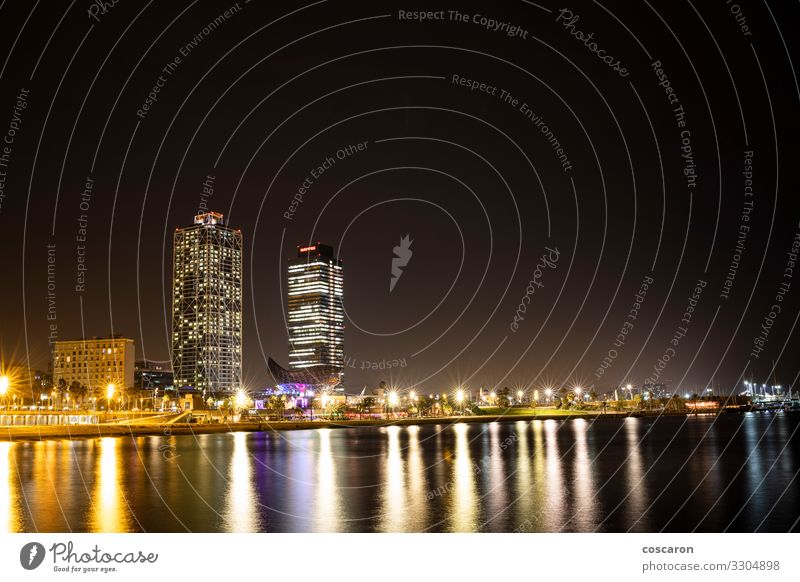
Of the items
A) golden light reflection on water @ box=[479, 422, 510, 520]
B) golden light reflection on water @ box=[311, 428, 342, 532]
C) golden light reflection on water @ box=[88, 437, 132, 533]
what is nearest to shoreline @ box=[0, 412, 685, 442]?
golden light reflection on water @ box=[88, 437, 132, 533]

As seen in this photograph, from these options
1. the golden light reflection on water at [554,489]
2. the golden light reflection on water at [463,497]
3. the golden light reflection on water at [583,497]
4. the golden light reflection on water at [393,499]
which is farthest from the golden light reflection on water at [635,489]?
the golden light reflection on water at [393,499]

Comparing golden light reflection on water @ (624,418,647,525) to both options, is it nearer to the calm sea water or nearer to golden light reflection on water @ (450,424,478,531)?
the calm sea water

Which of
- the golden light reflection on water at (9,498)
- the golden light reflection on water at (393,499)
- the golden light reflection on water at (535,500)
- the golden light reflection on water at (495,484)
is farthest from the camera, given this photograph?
the golden light reflection on water at (495,484)

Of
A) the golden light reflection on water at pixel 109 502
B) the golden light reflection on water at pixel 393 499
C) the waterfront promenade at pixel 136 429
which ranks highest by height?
the golden light reflection on water at pixel 109 502

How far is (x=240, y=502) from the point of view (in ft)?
120

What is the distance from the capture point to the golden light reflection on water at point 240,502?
29619 mm

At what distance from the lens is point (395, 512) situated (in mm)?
33594

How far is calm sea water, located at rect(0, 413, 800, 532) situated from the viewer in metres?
30.5

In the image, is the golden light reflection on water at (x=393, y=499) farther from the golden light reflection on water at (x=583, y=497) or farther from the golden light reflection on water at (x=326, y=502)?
the golden light reflection on water at (x=583, y=497)

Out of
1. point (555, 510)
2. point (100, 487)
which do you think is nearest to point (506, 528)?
point (555, 510)

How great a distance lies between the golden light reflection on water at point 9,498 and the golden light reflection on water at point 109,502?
291 centimetres

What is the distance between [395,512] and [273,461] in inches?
1185

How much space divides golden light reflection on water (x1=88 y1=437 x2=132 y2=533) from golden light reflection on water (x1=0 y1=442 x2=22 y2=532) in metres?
2.91
